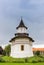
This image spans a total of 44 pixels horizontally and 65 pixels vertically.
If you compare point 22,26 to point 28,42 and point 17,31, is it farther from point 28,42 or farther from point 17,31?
point 28,42

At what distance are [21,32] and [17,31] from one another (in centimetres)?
127

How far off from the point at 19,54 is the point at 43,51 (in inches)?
1297

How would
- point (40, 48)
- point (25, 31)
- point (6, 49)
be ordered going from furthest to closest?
point (40, 48) → point (6, 49) → point (25, 31)

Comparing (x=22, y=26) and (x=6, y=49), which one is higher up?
(x=22, y=26)

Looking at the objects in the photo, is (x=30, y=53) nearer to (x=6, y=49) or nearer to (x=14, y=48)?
(x=14, y=48)

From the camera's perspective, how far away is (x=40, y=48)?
7075cm

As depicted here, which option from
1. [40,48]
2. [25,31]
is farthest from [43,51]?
[25,31]

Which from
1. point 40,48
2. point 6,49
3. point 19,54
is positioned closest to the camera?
point 19,54

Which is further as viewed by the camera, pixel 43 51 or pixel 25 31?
pixel 43 51

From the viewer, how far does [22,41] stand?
4109 cm

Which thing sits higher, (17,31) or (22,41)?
(17,31)

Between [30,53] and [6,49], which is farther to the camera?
[6,49]

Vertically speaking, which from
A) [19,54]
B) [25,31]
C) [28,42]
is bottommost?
[19,54]

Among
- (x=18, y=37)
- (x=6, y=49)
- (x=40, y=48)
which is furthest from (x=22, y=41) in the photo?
(x=40, y=48)
